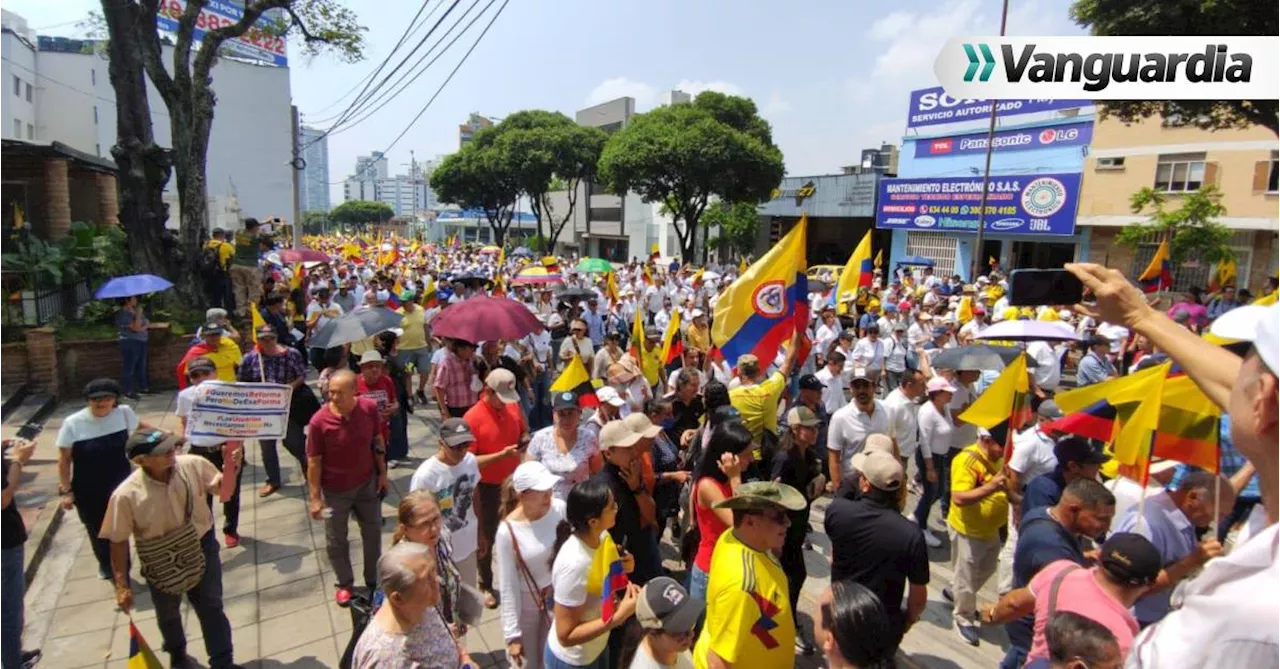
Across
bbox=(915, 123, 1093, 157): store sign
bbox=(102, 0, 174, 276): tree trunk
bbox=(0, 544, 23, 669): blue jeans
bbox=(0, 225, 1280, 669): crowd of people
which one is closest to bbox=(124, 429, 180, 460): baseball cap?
bbox=(0, 225, 1280, 669): crowd of people

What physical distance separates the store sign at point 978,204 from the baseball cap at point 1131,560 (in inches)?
1018

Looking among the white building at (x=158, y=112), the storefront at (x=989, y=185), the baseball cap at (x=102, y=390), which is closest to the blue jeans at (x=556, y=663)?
the baseball cap at (x=102, y=390)

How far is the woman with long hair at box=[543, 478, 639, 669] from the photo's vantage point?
2.83m

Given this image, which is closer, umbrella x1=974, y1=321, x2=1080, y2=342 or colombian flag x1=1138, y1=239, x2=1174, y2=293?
umbrella x1=974, y1=321, x2=1080, y2=342

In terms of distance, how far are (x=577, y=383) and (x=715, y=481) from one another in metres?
2.03

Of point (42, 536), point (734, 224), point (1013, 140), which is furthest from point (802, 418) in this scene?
point (734, 224)

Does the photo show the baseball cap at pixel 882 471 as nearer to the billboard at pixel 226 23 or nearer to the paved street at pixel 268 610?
the paved street at pixel 268 610

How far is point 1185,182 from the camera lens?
21594 mm

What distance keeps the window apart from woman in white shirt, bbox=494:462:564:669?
25905 millimetres

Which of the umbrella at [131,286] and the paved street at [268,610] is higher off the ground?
the umbrella at [131,286]

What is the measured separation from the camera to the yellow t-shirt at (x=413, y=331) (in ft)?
30.5

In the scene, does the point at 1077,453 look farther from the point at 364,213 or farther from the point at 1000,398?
the point at 364,213

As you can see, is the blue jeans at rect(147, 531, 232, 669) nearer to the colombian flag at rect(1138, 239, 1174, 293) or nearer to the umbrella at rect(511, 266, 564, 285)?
the umbrella at rect(511, 266, 564, 285)

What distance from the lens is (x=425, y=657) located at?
7.98 feet
